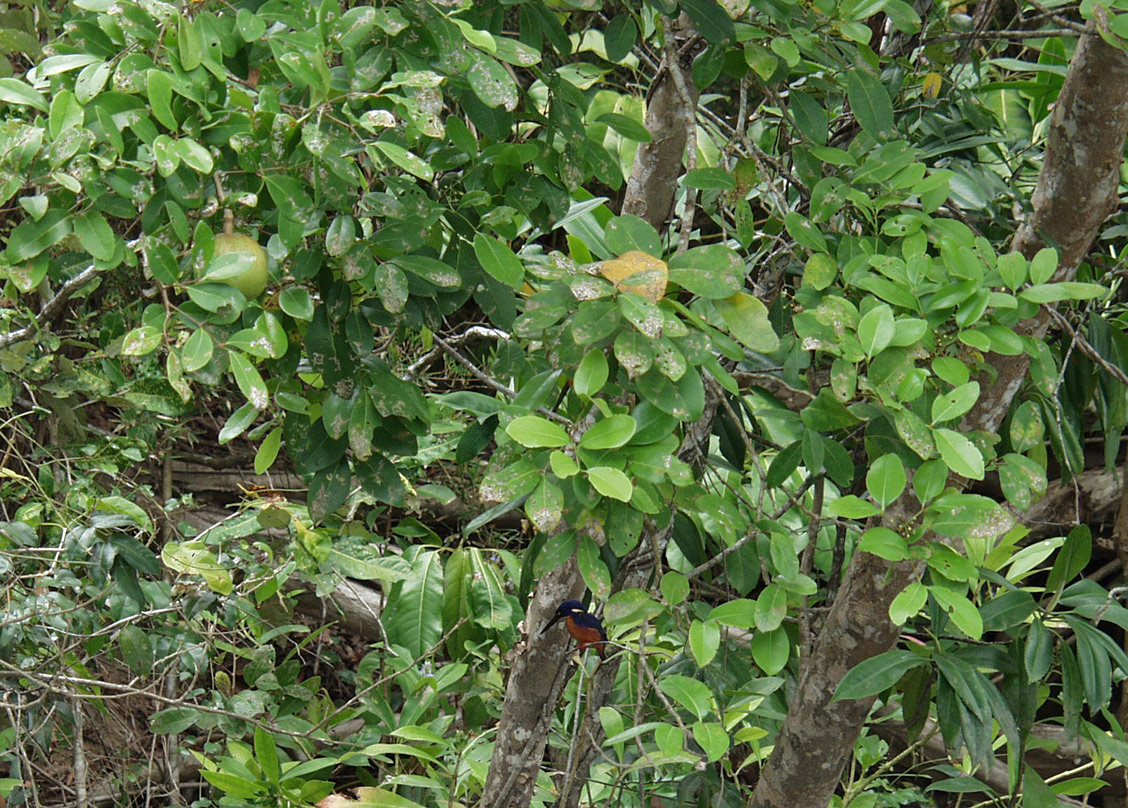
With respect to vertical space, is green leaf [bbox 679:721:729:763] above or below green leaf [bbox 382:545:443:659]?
above

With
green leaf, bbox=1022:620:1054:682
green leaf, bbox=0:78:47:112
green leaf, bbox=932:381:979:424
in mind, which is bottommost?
green leaf, bbox=1022:620:1054:682

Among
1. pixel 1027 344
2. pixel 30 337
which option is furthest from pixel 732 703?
pixel 30 337

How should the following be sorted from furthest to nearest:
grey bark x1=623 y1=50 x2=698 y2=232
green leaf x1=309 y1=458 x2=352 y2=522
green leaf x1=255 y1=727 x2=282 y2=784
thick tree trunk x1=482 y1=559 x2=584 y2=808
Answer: green leaf x1=255 y1=727 x2=282 y2=784 → thick tree trunk x1=482 y1=559 x2=584 y2=808 → grey bark x1=623 y1=50 x2=698 y2=232 → green leaf x1=309 y1=458 x2=352 y2=522

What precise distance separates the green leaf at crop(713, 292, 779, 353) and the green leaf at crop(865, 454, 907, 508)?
0.14m

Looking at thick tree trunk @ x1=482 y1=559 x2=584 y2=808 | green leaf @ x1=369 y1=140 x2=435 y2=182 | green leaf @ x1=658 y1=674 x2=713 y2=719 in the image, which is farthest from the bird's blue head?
green leaf @ x1=369 y1=140 x2=435 y2=182

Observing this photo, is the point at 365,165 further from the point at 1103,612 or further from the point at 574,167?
the point at 1103,612

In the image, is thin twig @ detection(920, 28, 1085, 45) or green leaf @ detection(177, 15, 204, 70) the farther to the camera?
thin twig @ detection(920, 28, 1085, 45)

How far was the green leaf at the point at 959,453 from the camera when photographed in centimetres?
83

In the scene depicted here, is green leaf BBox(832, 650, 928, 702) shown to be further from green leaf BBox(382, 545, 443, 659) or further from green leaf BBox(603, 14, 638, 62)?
green leaf BBox(382, 545, 443, 659)

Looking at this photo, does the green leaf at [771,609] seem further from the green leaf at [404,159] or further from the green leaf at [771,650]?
the green leaf at [404,159]

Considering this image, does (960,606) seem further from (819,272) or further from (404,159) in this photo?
(404,159)

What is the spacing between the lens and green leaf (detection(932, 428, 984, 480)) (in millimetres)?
834

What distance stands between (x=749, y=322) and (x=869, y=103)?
32 cm

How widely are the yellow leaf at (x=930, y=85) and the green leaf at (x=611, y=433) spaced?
2.95 feet
